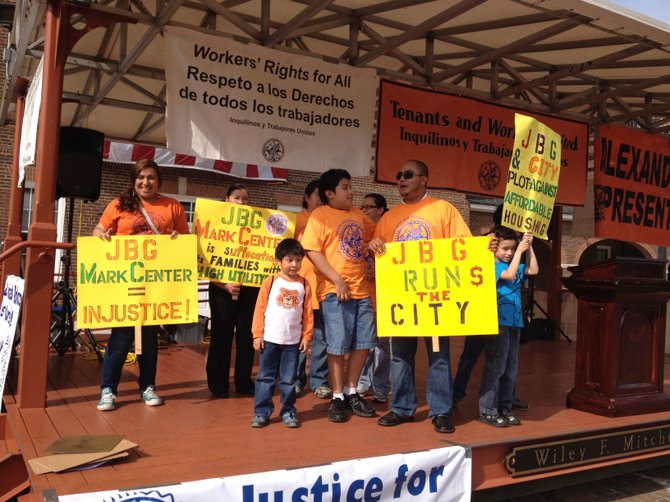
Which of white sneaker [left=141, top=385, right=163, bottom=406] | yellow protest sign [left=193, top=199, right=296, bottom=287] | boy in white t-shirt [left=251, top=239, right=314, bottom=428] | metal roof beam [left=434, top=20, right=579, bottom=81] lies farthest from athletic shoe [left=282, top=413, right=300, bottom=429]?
metal roof beam [left=434, top=20, right=579, bottom=81]

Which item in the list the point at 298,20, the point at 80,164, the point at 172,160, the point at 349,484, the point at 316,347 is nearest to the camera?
the point at 349,484

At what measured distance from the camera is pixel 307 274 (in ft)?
15.8

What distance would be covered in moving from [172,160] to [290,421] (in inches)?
422

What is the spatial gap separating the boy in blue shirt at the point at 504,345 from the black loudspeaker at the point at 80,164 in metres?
4.31

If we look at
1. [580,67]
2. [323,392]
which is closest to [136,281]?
[323,392]

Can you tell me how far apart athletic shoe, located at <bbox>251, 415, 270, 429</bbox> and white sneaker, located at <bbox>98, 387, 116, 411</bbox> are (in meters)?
1.02

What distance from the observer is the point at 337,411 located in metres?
4.21

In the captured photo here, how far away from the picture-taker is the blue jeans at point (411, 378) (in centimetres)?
410

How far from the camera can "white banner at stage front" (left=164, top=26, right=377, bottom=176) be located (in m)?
5.51

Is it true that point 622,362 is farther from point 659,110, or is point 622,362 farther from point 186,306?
point 659,110

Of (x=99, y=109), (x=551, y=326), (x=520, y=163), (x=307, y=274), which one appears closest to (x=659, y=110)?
(x=551, y=326)

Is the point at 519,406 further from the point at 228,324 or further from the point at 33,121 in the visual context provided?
the point at 33,121

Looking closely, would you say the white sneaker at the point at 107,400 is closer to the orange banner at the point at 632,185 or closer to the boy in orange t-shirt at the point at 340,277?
the boy in orange t-shirt at the point at 340,277

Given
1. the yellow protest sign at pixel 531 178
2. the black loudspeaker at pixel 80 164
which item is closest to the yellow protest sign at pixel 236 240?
the yellow protest sign at pixel 531 178
